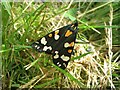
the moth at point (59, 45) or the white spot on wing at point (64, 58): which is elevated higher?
the moth at point (59, 45)

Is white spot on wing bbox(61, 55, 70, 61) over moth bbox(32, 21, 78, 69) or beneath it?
beneath

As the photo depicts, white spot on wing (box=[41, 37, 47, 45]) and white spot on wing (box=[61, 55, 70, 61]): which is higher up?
white spot on wing (box=[41, 37, 47, 45])

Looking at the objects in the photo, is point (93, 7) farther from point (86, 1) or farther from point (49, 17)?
point (49, 17)
